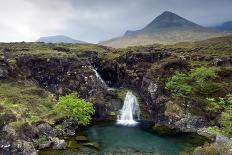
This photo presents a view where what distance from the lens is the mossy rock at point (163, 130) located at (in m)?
96.5

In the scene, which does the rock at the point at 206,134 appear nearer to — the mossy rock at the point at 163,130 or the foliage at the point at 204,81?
the mossy rock at the point at 163,130

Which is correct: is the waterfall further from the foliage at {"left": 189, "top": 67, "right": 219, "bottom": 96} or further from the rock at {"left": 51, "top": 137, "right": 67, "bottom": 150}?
the rock at {"left": 51, "top": 137, "right": 67, "bottom": 150}

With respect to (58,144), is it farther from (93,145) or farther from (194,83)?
(194,83)

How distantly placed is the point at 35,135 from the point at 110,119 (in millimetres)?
34237

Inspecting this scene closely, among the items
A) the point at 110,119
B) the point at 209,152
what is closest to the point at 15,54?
the point at 110,119

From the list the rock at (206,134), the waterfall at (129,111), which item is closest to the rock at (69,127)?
the waterfall at (129,111)

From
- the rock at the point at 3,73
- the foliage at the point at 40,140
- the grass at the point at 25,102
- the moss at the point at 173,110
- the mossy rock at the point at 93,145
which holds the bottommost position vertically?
the mossy rock at the point at 93,145

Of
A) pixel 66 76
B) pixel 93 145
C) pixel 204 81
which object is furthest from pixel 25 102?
pixel 204 81

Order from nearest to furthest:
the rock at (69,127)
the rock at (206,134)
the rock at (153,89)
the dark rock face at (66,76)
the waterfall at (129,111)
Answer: the rock at (206,134), the rock at (69,127), the waterfall at (129,111), the rock at (153,89), the dark rock face at (66,76)

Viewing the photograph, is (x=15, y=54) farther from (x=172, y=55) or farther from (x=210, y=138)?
(x=210, y=138)

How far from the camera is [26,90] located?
4545 inches

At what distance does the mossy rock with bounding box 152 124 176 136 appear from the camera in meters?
96.5

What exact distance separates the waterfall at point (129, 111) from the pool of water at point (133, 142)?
9.54 meters

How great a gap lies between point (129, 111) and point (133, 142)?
3260 centimetres
